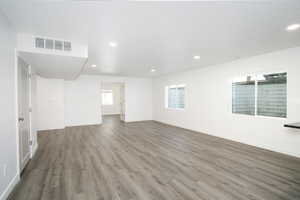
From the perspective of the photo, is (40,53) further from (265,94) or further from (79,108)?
(265,94)

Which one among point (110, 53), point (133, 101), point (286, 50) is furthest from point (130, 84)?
point (286, 50)

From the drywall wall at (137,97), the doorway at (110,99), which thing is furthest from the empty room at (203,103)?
the doorway at (110,99)

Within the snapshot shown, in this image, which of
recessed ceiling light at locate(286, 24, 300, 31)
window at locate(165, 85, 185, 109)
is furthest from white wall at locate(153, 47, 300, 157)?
recessed ceiling light at locate(286, 24, 300, 31)

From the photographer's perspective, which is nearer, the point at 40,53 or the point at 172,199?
the point at 172,199

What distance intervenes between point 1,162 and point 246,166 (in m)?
4.06

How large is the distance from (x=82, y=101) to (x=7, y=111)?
212 inches

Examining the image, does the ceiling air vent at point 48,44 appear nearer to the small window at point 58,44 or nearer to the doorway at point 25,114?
the small window at point 58,44

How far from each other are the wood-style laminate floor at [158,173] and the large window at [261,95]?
106 cm

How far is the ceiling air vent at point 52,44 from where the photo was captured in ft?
9.11

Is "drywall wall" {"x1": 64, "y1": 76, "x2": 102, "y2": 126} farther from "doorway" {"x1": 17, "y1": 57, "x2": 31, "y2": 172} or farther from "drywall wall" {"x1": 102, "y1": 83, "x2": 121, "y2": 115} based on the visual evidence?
"drywall wall" {"x1": 102, "y1": 83, "x2": 121, "y2": 115}

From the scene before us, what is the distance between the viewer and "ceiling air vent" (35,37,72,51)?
2775 mm

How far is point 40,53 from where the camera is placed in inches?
112

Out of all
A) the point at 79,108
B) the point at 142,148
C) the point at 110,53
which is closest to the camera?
the point at 110,53

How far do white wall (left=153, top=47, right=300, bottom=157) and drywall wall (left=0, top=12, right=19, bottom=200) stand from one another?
209 inches
